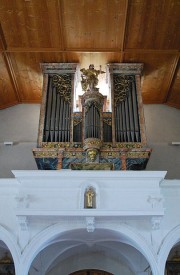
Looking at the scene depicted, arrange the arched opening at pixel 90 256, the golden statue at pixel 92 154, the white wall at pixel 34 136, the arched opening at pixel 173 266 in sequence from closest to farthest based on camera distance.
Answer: the arched opening at pixel 90 256
the golden statue at pixel 92 154
the arched opening at pixel 173 266
the white wall at pixel 34 136

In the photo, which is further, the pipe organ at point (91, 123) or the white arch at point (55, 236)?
the pipe organ at point (91, 123)

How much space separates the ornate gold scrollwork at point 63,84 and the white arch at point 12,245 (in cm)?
407

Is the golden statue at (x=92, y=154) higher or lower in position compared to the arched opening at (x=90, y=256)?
higher

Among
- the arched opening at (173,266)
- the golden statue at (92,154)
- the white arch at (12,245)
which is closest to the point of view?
the white arch at (12,245)

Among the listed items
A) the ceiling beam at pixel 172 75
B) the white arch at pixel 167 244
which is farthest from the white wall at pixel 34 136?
the white arch at pixel 167 244

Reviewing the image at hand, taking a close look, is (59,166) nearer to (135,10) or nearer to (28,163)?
(28,163)

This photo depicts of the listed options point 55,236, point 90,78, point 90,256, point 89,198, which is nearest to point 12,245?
point 55,236

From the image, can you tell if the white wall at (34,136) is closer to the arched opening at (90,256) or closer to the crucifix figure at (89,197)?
the arched opening at (90,256)

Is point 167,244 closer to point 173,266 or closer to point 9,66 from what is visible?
point 173,266

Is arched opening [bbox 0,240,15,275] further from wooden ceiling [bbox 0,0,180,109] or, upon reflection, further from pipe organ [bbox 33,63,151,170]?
wooden ceiling [bbox 0,0,180,109]

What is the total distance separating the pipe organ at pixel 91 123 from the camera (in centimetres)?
858

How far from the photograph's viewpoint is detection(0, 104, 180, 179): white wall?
10.2 meters

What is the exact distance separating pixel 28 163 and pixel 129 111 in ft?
10.2

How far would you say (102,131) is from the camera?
889cm
